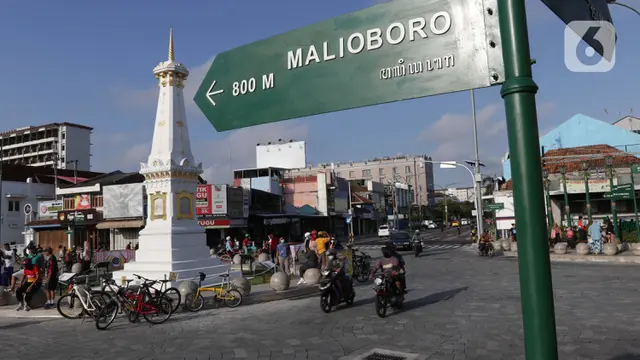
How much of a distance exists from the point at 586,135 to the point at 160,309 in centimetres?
4227

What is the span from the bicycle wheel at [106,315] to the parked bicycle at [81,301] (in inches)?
4.9

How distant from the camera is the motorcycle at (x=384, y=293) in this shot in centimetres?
978

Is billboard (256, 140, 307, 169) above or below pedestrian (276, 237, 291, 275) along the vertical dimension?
above

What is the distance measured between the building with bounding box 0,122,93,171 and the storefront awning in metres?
51.9

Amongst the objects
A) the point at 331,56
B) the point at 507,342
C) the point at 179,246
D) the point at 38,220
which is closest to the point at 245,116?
the point at 331,56

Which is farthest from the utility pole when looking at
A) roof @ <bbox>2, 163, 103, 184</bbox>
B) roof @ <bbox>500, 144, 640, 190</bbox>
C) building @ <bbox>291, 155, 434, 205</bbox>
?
building @ <bbox>291, 155, 434, 205</bbox>

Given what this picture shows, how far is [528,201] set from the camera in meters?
1.73

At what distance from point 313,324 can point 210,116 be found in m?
7.62

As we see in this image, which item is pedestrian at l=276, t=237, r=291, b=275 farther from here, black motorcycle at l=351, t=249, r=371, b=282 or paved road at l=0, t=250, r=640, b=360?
paved road at l=0, t=250, r=640, b=360

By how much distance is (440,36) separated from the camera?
6.27 feet

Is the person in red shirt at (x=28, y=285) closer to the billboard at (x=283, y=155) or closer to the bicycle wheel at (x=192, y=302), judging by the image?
the bicycle wheel at (x=192, y=302)

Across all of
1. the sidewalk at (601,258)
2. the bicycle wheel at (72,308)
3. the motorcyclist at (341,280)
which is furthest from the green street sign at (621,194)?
the bicycle wheel at (72,308)

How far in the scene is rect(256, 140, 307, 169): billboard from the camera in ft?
219

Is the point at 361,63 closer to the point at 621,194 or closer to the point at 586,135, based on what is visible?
the point at 621,194
